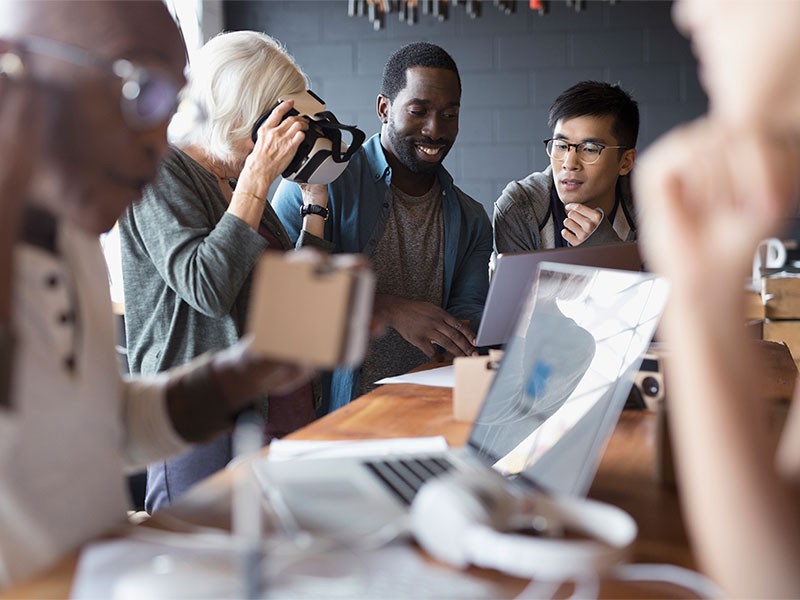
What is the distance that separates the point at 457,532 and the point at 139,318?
4.07 feet

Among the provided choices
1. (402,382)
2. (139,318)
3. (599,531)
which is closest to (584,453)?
(599,531)

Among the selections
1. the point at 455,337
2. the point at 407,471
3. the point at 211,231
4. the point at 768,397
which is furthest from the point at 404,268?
the point at 407,471

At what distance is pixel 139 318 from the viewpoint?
1.87m

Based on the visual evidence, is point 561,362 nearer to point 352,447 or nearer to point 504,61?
point 352,447

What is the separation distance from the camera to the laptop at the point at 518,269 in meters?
1.52

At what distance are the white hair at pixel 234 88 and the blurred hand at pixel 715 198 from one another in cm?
148

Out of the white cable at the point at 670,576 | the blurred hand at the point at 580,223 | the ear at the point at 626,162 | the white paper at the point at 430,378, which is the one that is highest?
the ear at the point at 626,162

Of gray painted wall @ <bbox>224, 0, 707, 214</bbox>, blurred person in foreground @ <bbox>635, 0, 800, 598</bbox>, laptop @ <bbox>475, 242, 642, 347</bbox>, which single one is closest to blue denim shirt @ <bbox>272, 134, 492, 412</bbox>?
laptop @ <bbox>475, 242, 642, 347</bbox>

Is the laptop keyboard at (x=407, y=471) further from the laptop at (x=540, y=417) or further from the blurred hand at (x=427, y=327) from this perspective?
the blurred hand at (x=427, y=327)

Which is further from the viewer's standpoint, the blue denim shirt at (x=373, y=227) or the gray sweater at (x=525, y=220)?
the gray sweater at (x=525, y=220)

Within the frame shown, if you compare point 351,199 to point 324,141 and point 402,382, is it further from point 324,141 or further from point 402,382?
point 402,382

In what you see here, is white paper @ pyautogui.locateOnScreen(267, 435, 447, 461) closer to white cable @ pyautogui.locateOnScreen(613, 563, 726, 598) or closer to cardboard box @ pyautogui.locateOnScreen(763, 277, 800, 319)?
white cable @ pyautogui.locateOnScreen(613, 563, 726, 598)

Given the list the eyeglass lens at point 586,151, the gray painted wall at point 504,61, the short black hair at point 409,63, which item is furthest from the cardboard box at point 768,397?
the gray painted wall at point 504,61

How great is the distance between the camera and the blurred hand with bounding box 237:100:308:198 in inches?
74.2
